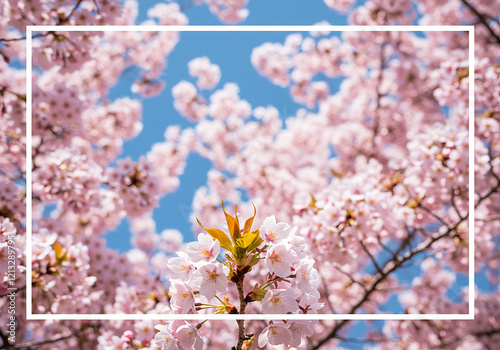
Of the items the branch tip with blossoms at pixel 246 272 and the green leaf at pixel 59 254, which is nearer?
the branch tip with blossoms at pixel 246 272

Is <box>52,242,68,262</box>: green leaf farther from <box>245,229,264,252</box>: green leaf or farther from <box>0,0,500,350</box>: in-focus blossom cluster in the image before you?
<box>245,229,264,252</box>: green leaf

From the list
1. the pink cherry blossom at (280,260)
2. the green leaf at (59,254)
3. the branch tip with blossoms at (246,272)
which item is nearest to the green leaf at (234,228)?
the branch tip with blossoms at (246,272)

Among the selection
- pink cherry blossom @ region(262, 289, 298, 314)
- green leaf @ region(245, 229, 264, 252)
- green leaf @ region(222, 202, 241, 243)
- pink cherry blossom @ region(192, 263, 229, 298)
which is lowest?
pink cherry blossom @ region(262, 289, 298, 314)

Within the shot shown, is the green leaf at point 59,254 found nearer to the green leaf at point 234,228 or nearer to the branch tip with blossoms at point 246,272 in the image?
the branch tip with blossoms at point 246,272

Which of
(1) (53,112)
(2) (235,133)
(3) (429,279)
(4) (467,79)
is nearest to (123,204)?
(1) (53,112)

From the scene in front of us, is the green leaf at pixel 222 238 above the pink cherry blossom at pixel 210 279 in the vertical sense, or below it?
above

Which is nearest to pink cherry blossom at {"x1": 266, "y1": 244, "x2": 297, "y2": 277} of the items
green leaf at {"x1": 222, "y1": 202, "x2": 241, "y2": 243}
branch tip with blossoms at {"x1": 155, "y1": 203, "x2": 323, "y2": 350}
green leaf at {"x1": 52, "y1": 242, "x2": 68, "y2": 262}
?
branch tip with blossoms at {"x1": 155, "y1": 203, "x2": 323, "y2": 350}

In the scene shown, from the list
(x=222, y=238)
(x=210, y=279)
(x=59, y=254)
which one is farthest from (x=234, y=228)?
(x=59, y=254)

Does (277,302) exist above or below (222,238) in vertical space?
below

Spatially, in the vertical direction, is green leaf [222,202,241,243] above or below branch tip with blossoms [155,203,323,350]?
above

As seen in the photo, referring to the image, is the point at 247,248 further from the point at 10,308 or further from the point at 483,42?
the point at 483,42

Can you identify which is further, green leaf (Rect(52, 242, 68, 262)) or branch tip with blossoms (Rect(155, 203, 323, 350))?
green leaf (Rect(52, 242, 68, 262))

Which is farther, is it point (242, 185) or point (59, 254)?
point (242, 185)

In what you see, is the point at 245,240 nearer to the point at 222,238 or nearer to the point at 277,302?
the point at 222,238
